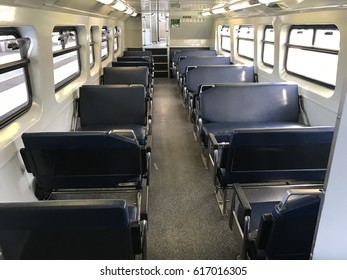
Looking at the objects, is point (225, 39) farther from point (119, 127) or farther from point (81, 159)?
point (81, 159)

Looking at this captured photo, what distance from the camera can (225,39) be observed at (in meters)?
9.07

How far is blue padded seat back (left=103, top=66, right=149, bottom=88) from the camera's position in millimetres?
5211

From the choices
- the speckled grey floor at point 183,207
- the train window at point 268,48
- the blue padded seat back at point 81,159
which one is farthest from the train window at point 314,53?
the blue padded seat back at point 81,159

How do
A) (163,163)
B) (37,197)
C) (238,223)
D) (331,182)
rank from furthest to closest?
(163,163)
(37,197)
(238,223)
(331,182)

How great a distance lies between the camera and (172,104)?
7109 millimetres

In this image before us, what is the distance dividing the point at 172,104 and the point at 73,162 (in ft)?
16.0

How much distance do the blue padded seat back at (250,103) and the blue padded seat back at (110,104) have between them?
80cm

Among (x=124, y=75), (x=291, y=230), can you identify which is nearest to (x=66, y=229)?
(x=291, y=230)

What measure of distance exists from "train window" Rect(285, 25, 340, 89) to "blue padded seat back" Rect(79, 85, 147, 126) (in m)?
2.15

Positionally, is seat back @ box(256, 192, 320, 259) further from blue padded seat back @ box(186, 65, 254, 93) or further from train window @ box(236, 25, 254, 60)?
train window @ box(236, 25, 254, 60)

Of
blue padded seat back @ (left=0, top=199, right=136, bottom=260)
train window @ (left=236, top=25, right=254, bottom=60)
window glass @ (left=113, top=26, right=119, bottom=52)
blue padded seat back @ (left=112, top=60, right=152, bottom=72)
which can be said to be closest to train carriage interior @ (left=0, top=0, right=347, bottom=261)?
blue padded seat back @ (left=0, top=199, right=136, bottom=260)

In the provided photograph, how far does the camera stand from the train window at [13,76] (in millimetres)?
Result: 2396
